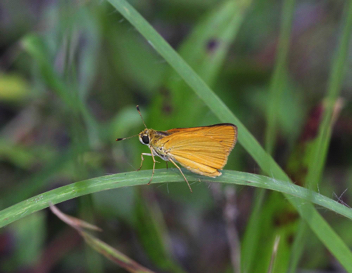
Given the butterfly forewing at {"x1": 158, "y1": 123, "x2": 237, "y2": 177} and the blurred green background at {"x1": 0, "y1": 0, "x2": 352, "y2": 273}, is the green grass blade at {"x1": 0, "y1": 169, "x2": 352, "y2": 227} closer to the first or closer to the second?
the blurred green background at {"x1": 0, "y1": 0, "x2": 352, "y2": 273}

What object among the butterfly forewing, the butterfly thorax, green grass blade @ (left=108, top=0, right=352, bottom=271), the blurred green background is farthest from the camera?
the blurred green background

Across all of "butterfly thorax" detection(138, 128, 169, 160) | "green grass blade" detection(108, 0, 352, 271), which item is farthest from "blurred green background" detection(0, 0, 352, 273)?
"butterfly thorax" detection(138, 128, 169, 160)

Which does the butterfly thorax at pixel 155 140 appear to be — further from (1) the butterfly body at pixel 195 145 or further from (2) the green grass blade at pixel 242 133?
(2) the green grass blade at pixel 242 133

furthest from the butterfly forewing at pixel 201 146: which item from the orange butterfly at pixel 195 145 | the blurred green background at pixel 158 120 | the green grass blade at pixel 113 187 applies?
the green grass blade at pixel 113 187

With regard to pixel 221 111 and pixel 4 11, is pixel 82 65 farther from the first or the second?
pixel 221 111

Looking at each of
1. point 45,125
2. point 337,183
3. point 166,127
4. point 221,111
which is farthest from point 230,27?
point 45,125

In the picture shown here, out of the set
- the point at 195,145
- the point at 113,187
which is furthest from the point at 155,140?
the point at 113,187
